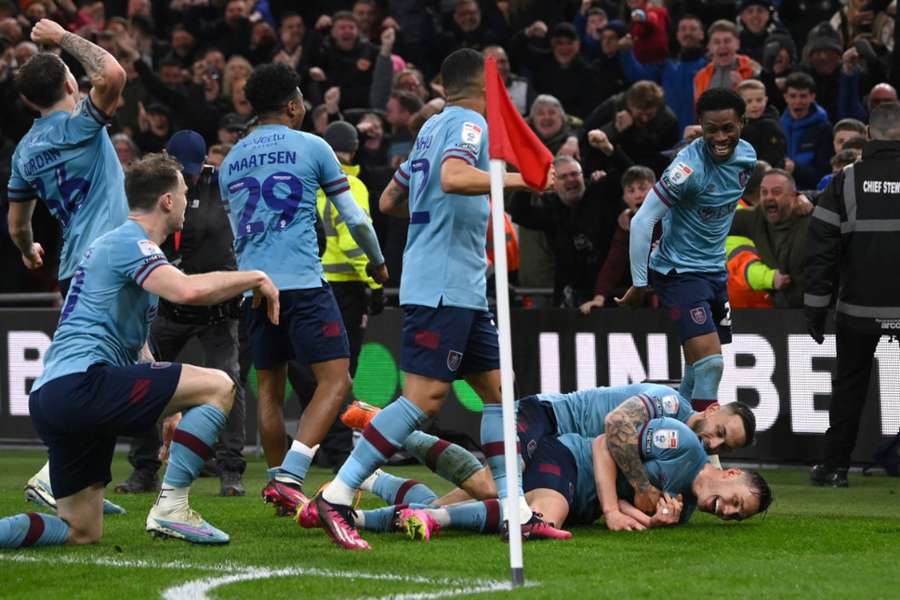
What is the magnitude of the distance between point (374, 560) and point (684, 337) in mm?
3648

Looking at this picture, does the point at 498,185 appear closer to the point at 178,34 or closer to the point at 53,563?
the point at 53,563

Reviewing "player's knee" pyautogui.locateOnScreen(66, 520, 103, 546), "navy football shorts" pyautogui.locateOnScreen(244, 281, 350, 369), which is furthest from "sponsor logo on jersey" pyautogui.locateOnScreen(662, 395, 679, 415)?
"player's knee" pyautogui.locateOnScreen(66, 520, 103, 546)

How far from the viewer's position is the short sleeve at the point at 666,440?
8.45 meters

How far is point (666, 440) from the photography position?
845cm

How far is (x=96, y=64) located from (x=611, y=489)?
368 cm

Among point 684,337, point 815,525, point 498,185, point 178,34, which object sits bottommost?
point 815,525

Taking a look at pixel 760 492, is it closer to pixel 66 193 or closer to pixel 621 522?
pixel 621 522

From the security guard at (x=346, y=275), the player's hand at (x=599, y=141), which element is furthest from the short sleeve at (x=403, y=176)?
the player's hand at (x=599, y=141)

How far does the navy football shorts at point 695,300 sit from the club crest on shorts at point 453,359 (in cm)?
275

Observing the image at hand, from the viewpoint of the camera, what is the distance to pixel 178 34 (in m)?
20.6

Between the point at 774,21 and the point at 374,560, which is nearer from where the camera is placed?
the point at 374,560

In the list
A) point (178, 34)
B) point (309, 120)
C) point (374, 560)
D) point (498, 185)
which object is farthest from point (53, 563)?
point (178, 34)

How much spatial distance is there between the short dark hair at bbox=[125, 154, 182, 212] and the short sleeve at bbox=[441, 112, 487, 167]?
4.45ft

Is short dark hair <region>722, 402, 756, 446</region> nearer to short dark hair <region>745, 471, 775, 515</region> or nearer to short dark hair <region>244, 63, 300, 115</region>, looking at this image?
short dark hair <region>745, 471, 775, 515</region>
